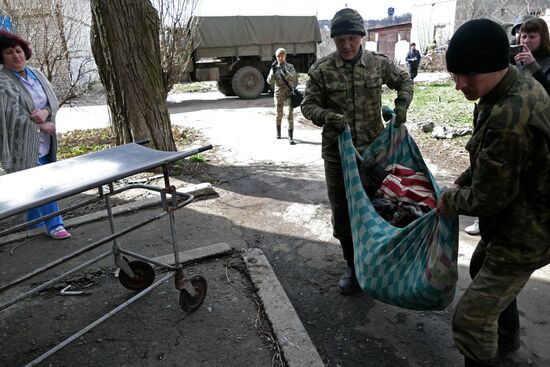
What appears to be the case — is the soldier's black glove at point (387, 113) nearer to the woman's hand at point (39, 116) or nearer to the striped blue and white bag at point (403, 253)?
the striped blue and white bag at point (403, 253)

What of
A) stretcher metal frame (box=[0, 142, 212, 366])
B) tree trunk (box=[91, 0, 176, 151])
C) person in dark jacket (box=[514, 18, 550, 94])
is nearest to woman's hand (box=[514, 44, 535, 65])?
person in dark jacket (box=[514, 18, 550, 94])

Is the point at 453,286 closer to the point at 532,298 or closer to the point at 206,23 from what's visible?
the point at 532,298

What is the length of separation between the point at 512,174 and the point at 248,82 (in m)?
13.1

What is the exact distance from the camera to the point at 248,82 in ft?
45.9

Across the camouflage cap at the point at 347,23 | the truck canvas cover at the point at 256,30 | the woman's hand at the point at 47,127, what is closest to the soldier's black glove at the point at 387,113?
the camouflage cap at the point at 347,23

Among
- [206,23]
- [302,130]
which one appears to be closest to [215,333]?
[302,130]

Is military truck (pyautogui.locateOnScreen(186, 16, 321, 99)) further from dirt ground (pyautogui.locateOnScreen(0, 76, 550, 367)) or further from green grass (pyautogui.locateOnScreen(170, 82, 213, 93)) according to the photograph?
dirt ground (pyautogui.locateOnScreen(0, 76, 550, 367))

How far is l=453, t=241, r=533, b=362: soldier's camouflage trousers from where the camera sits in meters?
1.66

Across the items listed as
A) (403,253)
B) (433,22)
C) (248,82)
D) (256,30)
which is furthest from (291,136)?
(433,22)

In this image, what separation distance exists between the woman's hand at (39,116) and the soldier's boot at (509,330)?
12.2ft

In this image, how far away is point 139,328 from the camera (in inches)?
98.8

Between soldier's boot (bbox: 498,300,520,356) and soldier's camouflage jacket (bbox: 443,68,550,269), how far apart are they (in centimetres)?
61

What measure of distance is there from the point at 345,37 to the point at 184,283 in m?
1.82

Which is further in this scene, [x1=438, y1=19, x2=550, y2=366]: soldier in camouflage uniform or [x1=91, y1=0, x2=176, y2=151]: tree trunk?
[x1=91, y1=0, x2=176, y2=151]: tree trunk
